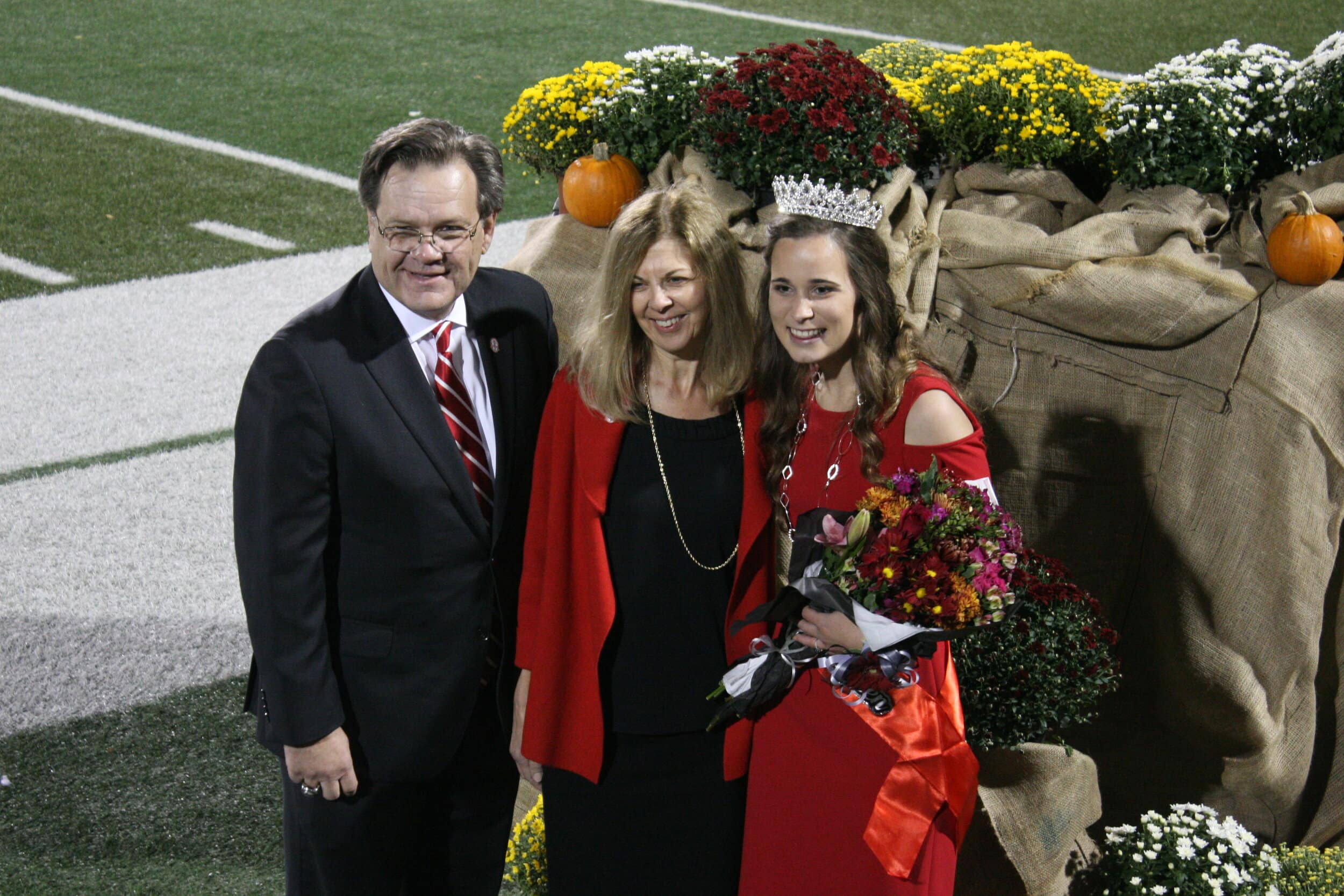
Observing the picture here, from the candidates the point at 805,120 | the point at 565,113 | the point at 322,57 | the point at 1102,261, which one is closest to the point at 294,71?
the point at 322,57

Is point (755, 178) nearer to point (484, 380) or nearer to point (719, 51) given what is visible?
point (484, 380)

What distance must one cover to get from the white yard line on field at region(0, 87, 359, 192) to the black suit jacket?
31.7ft

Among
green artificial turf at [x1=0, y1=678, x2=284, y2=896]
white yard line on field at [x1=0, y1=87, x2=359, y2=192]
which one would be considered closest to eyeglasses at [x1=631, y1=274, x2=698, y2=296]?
green artificial turf at [x1=0, y1=678, x2=284, y2=896]

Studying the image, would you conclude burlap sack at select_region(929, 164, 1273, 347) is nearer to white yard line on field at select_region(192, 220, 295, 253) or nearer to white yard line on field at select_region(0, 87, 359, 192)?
white yard line on field at select_region(192, 220, 295, 253)

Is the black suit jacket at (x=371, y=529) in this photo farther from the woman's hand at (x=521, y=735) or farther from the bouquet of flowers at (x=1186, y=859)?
the bouquet of flowers at (x=1186, y=859)

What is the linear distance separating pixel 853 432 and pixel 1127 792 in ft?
7.55

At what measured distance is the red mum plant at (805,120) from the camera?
4750 millimetres

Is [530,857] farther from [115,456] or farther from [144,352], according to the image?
[144,352]

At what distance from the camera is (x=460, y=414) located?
3.32 metres

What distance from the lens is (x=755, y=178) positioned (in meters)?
4.86

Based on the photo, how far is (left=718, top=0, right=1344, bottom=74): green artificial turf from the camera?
17453 mm

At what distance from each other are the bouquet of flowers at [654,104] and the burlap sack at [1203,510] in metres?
1.08

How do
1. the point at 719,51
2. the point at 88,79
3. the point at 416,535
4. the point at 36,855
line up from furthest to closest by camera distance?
the point at 719,51, the point at 88,79, the point at 36,855, the point at 416,535

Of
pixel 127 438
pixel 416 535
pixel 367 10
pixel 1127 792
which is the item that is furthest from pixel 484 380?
pixel 367 10
